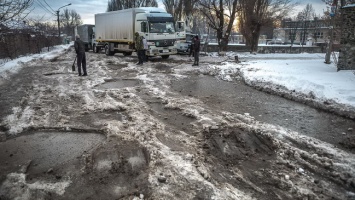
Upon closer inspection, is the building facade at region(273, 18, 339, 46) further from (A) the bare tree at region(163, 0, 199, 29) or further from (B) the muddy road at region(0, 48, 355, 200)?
(B) the muddy road at region(0, 48, 355, 200)


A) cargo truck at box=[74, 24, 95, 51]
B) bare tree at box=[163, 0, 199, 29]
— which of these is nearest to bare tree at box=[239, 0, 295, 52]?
bare tree at box=[163, 0, 199, 29]

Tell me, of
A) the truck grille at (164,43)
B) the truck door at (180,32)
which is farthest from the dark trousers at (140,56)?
the truck door at (180,32)

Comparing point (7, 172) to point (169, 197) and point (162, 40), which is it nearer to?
point (169, 197)

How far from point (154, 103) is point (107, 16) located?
19.5 m

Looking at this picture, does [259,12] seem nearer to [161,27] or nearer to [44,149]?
[161,27]

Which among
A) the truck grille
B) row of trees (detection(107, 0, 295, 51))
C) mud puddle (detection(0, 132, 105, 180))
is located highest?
row of trees (detection(107, 0, 295, 51))

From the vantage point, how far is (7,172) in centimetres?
383

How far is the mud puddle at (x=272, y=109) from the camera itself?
5.48m

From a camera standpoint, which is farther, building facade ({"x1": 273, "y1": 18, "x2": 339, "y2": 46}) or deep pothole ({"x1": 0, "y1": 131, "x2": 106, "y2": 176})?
building facade ({"x1": 273, "y1": 18, "x2": 339, "y2": 46})

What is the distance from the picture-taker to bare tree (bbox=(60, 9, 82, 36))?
87.6 meters

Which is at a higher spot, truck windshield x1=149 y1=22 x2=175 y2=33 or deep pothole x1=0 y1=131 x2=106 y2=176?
truck windshield x1=149 y1=22 x2=175 y2=33

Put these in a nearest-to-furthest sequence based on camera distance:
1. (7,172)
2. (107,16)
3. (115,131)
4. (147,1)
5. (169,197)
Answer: (169,197) → (7,172) → (115,131) → (107,16) → (147,1)

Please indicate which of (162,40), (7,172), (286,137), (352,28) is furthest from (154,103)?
(162,40)

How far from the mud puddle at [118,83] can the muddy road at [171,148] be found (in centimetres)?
173
